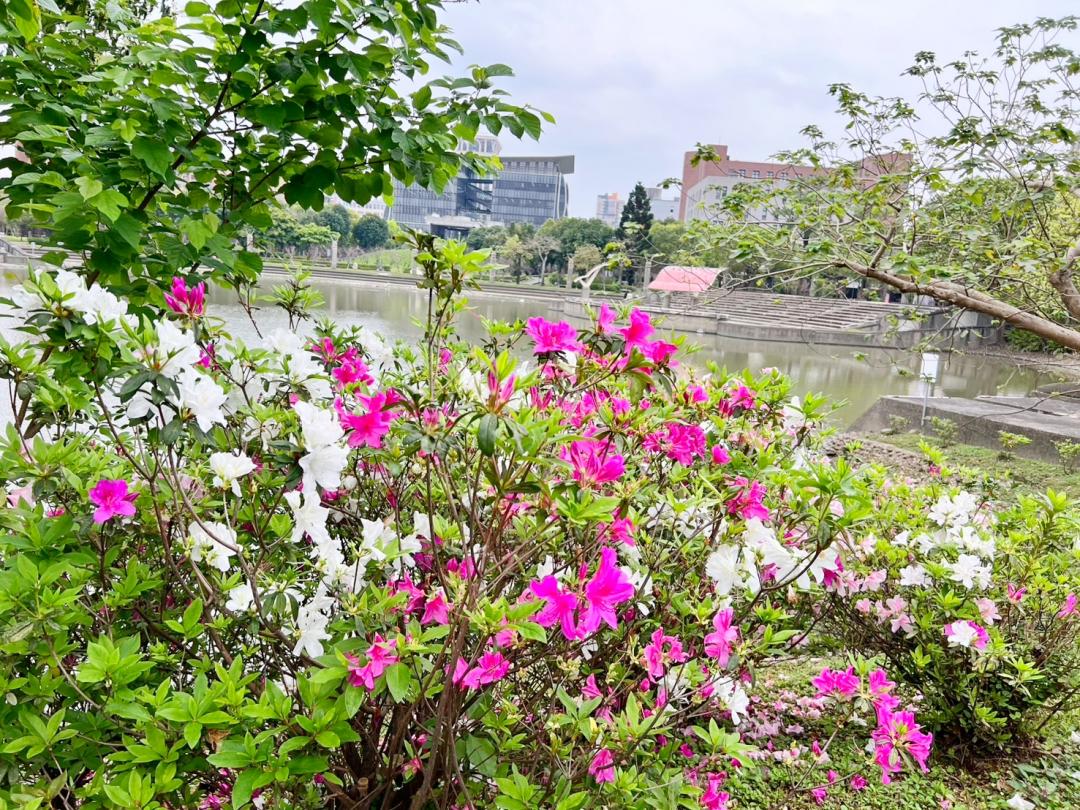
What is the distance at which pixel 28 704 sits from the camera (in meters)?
0.98

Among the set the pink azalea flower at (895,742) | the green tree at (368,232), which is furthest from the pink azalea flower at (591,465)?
the green tree at (368,232)

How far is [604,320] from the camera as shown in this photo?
1.09 metres

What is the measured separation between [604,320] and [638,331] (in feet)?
0.30

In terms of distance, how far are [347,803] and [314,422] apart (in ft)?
2.01

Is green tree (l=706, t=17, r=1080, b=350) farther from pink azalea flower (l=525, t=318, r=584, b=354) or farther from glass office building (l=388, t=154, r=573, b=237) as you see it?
glass office building (l=388, t=154, r=573, b=237)

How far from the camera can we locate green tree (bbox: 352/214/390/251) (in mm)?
53219

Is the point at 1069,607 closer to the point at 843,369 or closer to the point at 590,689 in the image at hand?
the point at 590,689

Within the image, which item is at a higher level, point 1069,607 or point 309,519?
point 309,519

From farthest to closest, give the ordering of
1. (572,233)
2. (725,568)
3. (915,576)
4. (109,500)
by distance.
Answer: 1. (572,233)
2. (915,576)
3. (725,568)
4. (109,500)

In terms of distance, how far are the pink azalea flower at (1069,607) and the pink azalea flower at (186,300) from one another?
234cm

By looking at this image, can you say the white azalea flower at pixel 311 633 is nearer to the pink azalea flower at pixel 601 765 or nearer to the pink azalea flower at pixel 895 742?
the pink azalea flower at pixel 601 765

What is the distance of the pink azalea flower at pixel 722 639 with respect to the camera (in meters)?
1.20

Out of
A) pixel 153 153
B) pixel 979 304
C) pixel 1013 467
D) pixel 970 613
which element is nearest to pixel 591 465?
pixel 153 153

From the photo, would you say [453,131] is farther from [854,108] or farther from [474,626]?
[854,108]
